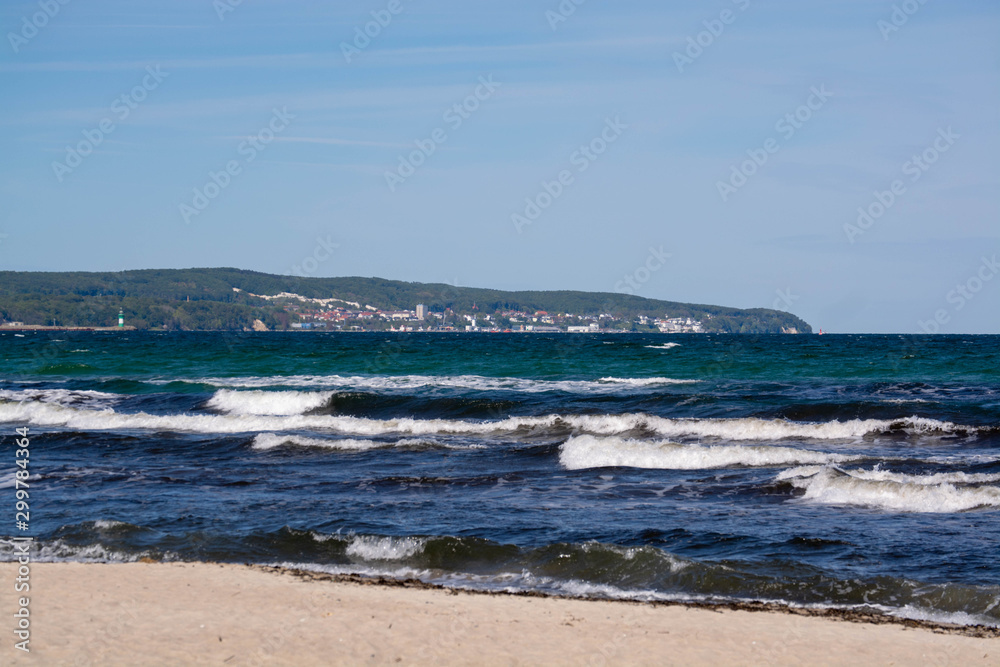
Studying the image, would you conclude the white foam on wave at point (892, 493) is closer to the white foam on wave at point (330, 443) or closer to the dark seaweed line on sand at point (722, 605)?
the dark seaweed line on sand at point (722, 605)

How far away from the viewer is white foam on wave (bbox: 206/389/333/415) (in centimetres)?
2884

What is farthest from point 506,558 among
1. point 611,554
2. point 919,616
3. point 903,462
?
point 903,462

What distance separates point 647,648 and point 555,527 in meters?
4.44

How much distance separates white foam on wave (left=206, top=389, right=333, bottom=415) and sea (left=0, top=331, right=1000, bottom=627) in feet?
0.33

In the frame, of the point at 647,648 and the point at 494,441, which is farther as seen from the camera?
the point at 494,441

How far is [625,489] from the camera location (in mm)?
14602

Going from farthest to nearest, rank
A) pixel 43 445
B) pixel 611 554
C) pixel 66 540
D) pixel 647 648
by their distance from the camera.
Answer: pixel 43 445 → pixel 66 540 → pixel 611 554 → pixel 647 648

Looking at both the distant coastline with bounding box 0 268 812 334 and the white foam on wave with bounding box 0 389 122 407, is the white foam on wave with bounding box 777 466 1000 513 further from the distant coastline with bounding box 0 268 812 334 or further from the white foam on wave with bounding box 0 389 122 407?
the distant coastline with bounding box 0 268 812 334

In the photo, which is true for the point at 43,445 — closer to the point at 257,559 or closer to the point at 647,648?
the point at 257,559

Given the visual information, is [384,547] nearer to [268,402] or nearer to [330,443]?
[330,443]

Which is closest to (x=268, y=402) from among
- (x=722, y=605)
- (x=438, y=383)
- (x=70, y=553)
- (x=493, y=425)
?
(x=438, y=383)

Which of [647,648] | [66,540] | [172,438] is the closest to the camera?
[647,648]

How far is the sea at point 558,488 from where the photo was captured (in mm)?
9648

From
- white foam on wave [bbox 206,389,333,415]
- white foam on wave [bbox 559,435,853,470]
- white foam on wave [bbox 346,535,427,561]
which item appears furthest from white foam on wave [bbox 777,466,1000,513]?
white foam on wave [bbox 206,389,333,415]
